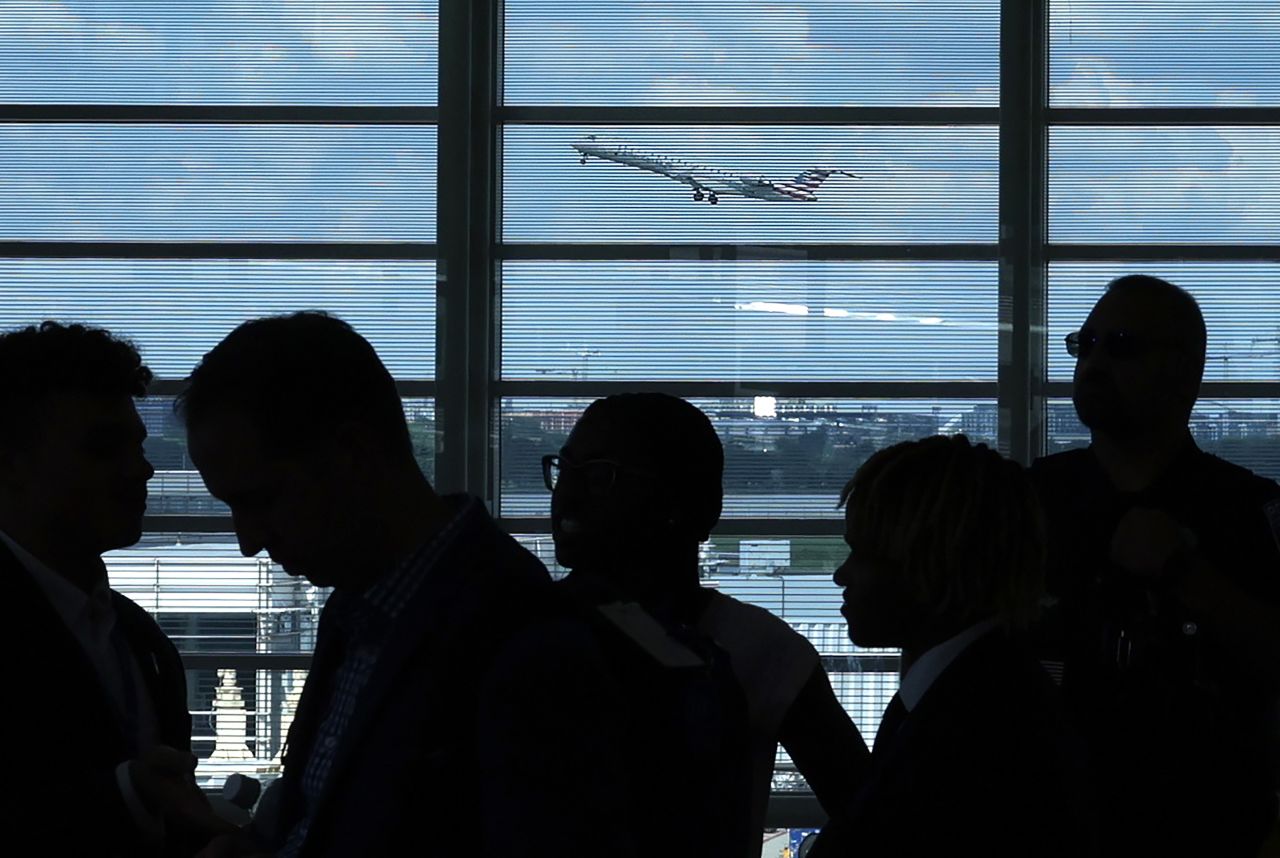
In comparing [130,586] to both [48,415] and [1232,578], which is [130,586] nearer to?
[48,415]

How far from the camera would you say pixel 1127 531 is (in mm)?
2553

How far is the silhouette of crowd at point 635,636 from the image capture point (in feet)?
4.48

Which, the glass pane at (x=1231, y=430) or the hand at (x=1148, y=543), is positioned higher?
the glass pane at (x=1231, y=430)

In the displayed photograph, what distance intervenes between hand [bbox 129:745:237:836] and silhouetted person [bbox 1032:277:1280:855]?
1.56m

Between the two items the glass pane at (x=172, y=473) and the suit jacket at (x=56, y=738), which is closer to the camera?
the suit jacket at (x=56, y=738)

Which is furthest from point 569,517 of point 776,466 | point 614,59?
point 614,59

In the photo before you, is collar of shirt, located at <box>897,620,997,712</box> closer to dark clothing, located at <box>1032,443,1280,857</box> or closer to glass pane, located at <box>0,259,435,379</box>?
dark clothing, located at <box>1032,443,1280,857</box>

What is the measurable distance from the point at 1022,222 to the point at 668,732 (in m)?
3.81

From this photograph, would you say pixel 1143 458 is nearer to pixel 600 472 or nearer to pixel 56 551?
pixel 600 472

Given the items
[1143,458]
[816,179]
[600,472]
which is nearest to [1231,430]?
[816,179]

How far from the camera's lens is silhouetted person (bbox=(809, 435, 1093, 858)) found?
1.83 metres

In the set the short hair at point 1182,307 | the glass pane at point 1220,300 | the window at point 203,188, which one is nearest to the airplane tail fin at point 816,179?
the glass pane at point 1220,300

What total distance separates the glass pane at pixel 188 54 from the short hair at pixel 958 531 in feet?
11.6

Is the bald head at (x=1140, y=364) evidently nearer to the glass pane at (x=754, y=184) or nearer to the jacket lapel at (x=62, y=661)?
the jacket lapel at (x=62, y=661)
